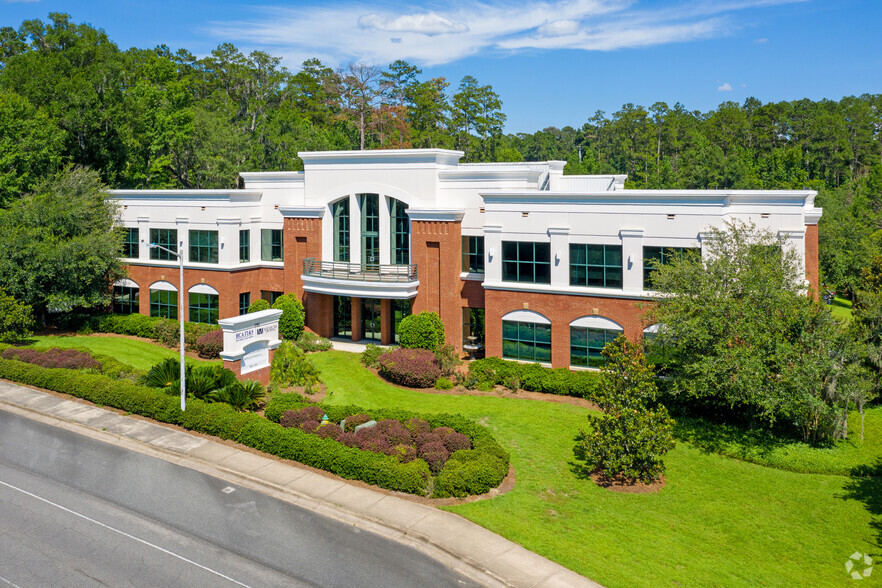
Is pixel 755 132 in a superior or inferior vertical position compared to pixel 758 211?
superior

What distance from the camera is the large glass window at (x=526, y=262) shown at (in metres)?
32.1

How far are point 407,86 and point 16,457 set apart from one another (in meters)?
76.2

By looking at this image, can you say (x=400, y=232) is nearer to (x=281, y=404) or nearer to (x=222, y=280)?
(x=222, y=280)

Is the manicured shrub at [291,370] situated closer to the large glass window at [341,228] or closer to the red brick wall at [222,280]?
the large glass window at [341,228]

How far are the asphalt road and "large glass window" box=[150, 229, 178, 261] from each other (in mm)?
20415

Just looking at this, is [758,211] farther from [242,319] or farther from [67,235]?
[67,235]

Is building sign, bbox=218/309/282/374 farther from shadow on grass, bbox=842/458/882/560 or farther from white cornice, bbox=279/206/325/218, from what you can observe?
shadow on grass, bbox=842/458/882/560

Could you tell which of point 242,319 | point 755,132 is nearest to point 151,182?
point 242,319

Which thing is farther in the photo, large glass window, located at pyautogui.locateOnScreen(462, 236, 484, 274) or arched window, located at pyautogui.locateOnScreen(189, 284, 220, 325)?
arched window, located at pyautogui.locateOnScreen(189, 284, 220, 325)

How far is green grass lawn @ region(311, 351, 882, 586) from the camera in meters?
16.1

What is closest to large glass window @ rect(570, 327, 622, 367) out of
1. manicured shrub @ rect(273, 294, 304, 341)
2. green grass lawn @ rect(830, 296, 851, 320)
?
manicured shrub @ rect(273, 294, 304, 341)

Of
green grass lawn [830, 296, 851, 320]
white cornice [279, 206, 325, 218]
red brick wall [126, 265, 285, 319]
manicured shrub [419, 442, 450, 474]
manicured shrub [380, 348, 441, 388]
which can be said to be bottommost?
manicured shrub [419, 442, 450, 474]

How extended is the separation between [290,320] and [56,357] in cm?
1065

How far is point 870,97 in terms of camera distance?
411 feet
